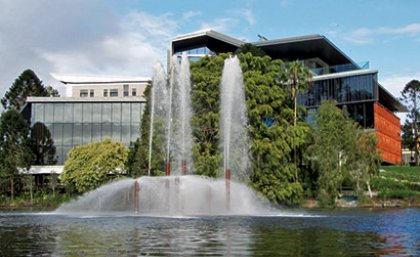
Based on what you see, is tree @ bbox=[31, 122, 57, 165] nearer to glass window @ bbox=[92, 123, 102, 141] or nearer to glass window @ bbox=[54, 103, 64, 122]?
glass window @ bbox=[54, 103, 64, 122]

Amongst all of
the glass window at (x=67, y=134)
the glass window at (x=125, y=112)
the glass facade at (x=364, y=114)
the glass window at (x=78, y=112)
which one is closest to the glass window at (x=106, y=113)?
the glass window at (x=125, y=112)

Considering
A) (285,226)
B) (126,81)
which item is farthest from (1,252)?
(126,81)

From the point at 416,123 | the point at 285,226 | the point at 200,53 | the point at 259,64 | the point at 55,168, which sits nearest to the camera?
the point at 285,226

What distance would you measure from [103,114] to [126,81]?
103ft

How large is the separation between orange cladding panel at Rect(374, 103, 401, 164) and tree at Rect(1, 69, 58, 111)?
6330 cm

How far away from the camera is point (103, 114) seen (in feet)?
300

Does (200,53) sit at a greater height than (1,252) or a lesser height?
greater

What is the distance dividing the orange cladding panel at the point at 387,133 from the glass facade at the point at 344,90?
9.66ft

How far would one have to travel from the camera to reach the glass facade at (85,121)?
8968 centimetres

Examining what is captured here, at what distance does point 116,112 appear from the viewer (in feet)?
301

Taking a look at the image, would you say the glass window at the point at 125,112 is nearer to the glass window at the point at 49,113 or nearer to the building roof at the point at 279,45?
the glass window at the point at 49,113

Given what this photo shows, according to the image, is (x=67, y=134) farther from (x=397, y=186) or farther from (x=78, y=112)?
(x=397, y=186)

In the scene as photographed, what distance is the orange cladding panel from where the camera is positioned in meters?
96.7

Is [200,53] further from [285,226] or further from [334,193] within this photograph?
[285,226]
